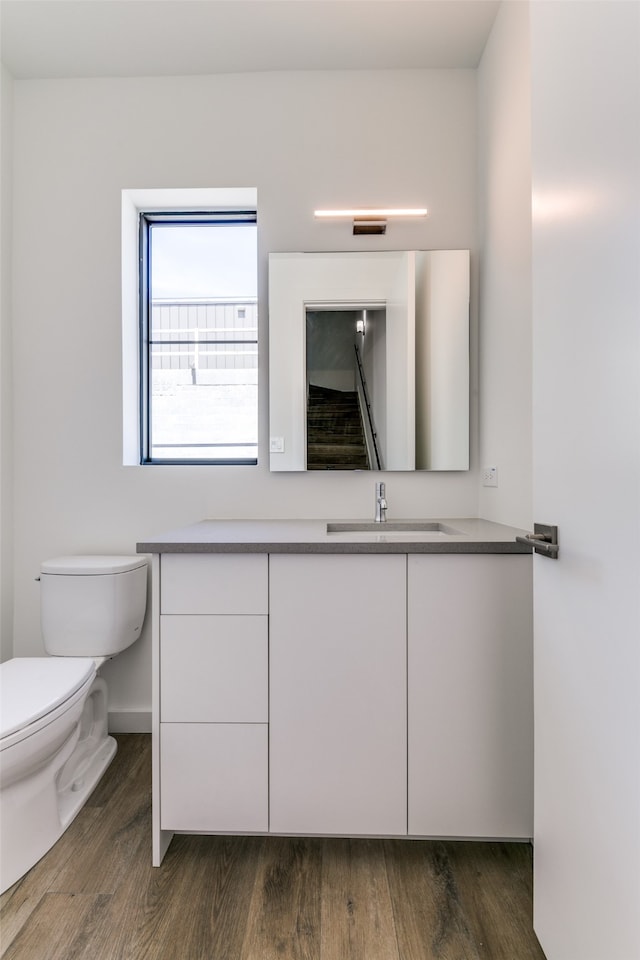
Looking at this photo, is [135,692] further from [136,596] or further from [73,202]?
[73,202]

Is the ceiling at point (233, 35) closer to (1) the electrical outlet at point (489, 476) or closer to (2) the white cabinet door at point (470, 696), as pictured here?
(1) the electrical outlet at point (489, 476)

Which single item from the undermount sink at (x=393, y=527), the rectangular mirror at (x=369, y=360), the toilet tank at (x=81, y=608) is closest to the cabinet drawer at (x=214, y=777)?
the toilet tank at (x=81, y=608)

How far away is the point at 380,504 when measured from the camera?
205 centimetres

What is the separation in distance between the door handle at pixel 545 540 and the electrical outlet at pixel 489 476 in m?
0.90

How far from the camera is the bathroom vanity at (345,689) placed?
4.69 ft

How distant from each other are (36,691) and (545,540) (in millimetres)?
1428

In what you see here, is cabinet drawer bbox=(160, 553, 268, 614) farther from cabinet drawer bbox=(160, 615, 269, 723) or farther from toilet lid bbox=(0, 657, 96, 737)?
toilet lid bbox=(0, 657, 96, 737)

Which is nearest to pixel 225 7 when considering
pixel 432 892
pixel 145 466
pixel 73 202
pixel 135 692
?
pixel 73 202

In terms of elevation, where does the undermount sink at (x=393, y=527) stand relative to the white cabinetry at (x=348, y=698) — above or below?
above

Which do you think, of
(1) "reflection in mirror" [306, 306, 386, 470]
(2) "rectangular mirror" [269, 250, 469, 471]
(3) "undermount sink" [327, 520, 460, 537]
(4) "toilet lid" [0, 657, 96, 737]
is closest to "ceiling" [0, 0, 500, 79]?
(2) "rectangular mirror" [269, 250, 469, 471]

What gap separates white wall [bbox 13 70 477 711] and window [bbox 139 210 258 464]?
21cm

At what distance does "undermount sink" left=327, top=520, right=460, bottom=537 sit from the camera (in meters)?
2.01

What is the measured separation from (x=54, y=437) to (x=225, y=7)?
5.64 feet

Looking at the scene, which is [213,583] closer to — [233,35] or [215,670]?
[215,670]
